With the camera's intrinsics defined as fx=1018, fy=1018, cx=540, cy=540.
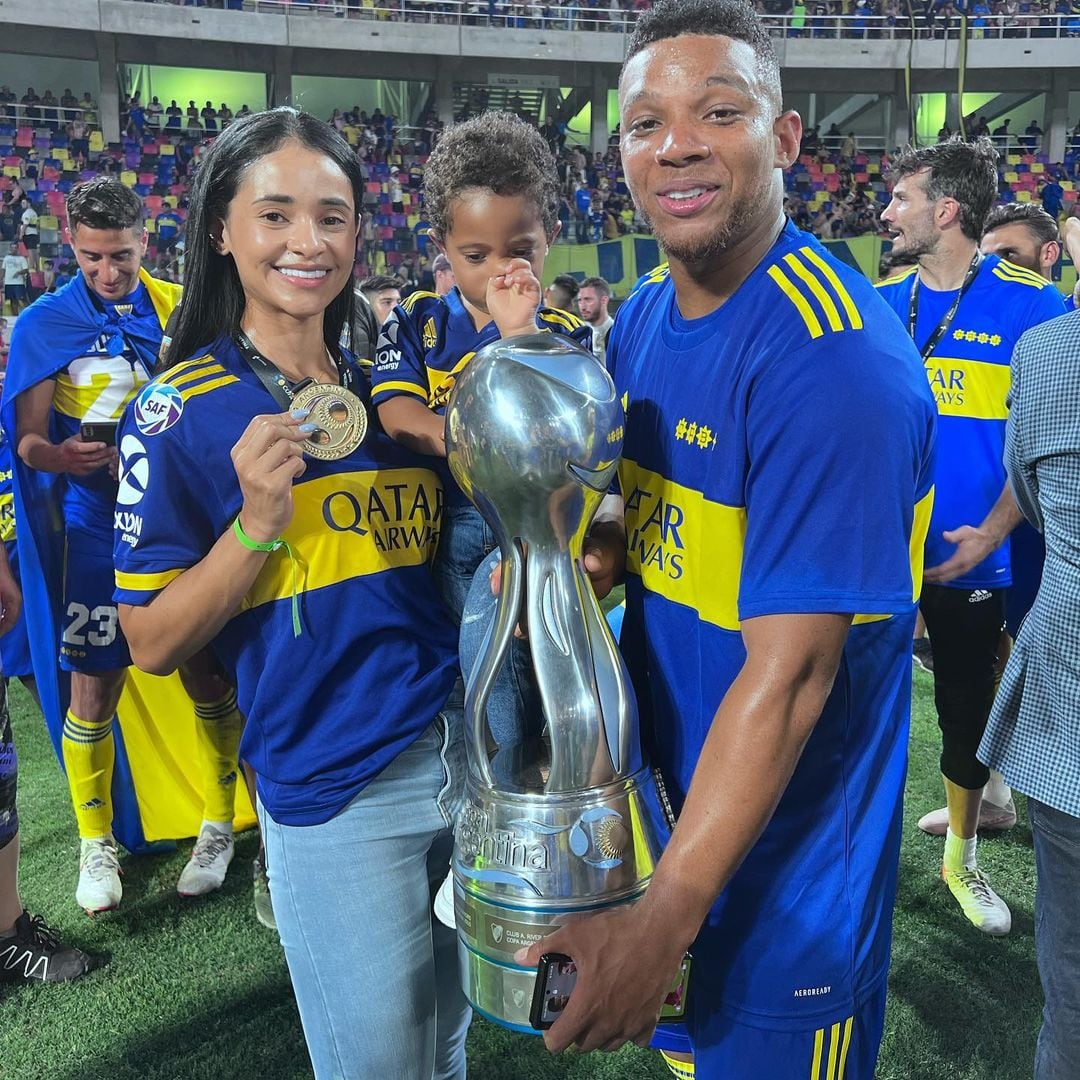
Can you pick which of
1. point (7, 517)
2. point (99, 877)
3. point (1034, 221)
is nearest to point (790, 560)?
point (99, 877)

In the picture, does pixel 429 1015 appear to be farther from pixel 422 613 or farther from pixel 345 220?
pixel 345 220

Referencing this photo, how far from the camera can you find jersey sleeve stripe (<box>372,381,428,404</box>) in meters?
1.91

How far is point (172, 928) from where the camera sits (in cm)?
333

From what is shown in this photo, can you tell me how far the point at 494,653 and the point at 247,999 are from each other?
2.22 meters

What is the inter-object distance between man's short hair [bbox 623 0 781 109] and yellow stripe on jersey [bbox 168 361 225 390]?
2.54ft

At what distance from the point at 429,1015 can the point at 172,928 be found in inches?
80.4

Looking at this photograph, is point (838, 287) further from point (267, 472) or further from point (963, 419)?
point (963, 419)

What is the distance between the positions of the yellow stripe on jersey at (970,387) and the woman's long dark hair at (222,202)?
2.40 m

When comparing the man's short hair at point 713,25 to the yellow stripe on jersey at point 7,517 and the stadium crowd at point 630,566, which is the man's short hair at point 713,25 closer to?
the stadium crowd at point 630,566

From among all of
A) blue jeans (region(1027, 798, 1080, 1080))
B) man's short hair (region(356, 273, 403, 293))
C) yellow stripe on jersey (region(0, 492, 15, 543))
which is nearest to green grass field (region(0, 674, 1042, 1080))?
Result: blue jeans (region(1027, 798, 1080, 1080))

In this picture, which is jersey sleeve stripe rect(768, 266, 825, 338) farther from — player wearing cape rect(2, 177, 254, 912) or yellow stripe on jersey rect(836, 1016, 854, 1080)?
player wearing cape rect(2, 177, 254, 912)

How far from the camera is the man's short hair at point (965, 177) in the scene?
11.7 feet

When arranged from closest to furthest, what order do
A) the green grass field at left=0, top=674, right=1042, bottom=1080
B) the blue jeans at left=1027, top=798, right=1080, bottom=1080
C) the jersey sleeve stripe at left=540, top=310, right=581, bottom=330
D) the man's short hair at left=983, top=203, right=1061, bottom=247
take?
the blue jeans at left=1027, top=798, right=1080, bottom=1080, the jersey sleeve stripe at left=540, top=310, right=581, bottom=330, the green grass field at left=0, top=674, right=1042, bottom=1080, the man's short hair at left=983, top=203, right=1061, bottom=247

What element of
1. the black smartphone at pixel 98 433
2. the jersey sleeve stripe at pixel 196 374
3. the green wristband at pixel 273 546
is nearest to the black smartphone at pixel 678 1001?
the green wristband at pixel 273 546
